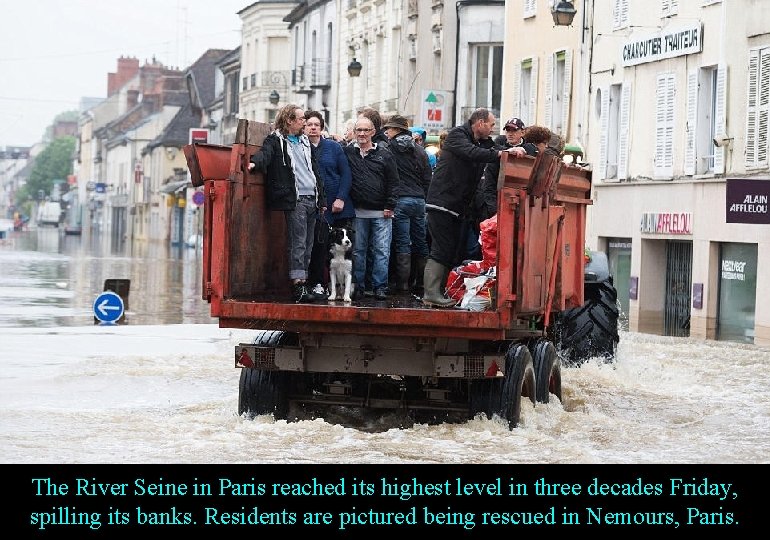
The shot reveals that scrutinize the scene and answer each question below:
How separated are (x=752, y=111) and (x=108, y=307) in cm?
1086

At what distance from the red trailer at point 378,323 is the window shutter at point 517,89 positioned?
26940 mm

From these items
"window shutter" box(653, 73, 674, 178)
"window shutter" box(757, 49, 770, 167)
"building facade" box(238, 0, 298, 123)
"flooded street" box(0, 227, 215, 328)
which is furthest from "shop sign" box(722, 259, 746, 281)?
"building facade" box(238, 0, 298, 123)

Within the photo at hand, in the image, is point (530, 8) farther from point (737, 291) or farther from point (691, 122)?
point (737, 291)

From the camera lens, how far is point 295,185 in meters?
13.1

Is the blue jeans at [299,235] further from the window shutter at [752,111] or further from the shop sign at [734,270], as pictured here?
the shop sign at [734,270]

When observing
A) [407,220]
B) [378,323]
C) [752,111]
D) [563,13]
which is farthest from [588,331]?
[563,13]

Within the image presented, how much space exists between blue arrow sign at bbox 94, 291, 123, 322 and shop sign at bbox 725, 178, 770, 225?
30.8 ft

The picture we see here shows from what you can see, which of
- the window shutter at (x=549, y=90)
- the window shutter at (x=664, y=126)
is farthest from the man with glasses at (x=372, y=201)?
the window shutter at (x=549, y=90)

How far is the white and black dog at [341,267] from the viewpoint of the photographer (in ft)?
43.0

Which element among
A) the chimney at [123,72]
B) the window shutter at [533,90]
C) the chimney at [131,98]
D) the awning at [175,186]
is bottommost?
the awning at [175,186]

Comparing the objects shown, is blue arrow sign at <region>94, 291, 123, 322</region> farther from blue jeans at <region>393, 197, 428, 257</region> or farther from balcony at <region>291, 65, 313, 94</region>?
balcony at <region>291, 65, 313, 94</region>
